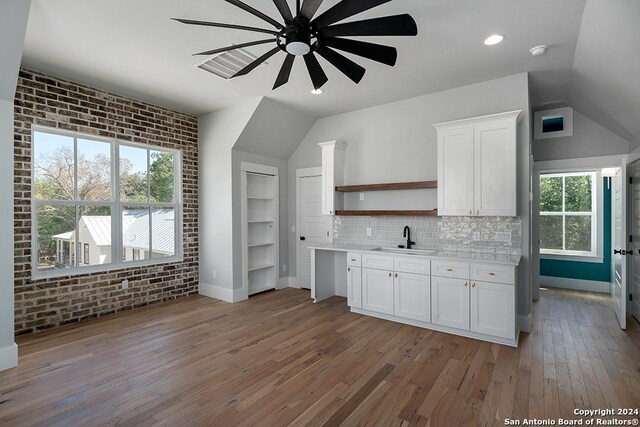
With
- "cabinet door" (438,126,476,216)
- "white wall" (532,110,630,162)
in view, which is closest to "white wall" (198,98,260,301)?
"cabinet door" (438,126,476,216)

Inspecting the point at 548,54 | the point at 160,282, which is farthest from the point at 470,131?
the point at 160,282

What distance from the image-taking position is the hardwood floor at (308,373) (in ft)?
7.29

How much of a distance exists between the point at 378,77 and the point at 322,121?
178 centimetres

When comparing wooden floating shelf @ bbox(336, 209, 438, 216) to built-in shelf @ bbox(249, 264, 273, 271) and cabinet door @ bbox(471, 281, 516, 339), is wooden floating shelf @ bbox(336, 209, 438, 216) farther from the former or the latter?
built-in shelf @ bbox(249, 264, 273, 271)

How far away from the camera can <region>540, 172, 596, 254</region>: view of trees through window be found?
19.0 feet

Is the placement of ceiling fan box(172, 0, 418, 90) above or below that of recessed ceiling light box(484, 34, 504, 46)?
below

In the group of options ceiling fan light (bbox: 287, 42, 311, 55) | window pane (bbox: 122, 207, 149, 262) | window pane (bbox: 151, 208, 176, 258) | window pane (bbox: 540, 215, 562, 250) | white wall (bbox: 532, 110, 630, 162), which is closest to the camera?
ceiling fan light (bbox: 287, 42, 311, 55)

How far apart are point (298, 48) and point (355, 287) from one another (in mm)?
3030

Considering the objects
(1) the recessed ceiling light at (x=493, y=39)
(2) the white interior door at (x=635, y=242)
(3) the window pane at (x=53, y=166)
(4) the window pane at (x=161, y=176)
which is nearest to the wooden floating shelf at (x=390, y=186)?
(1) the recessed ceiling light at (x=493, y=39)

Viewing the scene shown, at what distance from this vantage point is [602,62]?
297cm

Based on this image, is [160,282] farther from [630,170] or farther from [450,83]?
[630,170]

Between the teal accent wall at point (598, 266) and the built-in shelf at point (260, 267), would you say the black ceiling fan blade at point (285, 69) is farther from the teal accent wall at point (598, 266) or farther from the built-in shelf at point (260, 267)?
the teal accent wall at point (598, 266)

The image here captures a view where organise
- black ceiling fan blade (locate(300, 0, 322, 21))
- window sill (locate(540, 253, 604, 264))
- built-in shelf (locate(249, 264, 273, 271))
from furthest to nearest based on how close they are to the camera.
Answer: window sill (locate(540, 253, 604, 264)), built-in shelf (locate(249, 264, 273, 271)), black ceiling fan blade (locate(300, 0, 322, 21))

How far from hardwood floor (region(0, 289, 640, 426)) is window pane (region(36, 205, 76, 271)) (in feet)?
2.65
